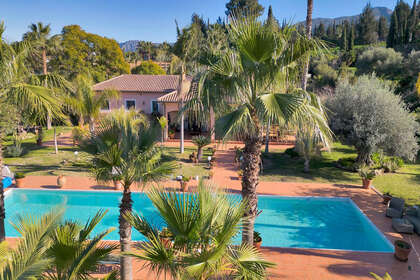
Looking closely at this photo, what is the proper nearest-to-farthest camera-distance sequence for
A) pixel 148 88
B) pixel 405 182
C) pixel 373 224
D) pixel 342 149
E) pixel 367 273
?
pixel 367 273
pixel 373 224
pixel 405 182
pixel 342 149
pixel 148 88

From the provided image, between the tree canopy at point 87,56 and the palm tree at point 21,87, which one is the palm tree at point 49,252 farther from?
the tree canopy at point 87,56

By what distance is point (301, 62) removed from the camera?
6332 mm

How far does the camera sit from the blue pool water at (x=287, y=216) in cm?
1012

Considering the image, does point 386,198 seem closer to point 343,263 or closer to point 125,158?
point 343,263

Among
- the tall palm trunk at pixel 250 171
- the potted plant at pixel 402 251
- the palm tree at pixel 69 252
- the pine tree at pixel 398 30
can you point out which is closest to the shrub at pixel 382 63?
the pine tree at pixel 398 30

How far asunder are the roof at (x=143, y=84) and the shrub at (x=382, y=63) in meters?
28.5

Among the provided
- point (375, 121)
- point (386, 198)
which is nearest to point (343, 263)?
point (386, 198)

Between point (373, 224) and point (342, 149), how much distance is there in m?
14.0

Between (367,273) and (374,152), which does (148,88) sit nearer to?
(374,152)

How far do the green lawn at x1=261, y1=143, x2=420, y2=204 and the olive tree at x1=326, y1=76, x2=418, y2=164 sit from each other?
1.53 m

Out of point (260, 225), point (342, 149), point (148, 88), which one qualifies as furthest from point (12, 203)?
point (342, 149)

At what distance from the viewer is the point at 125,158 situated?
589 centimetres

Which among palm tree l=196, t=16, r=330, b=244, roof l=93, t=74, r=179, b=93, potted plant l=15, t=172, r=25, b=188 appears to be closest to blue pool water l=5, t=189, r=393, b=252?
potted plant l=15, t=172, r=25, b=188

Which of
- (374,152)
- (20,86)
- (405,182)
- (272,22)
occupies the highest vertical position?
(272,22)
